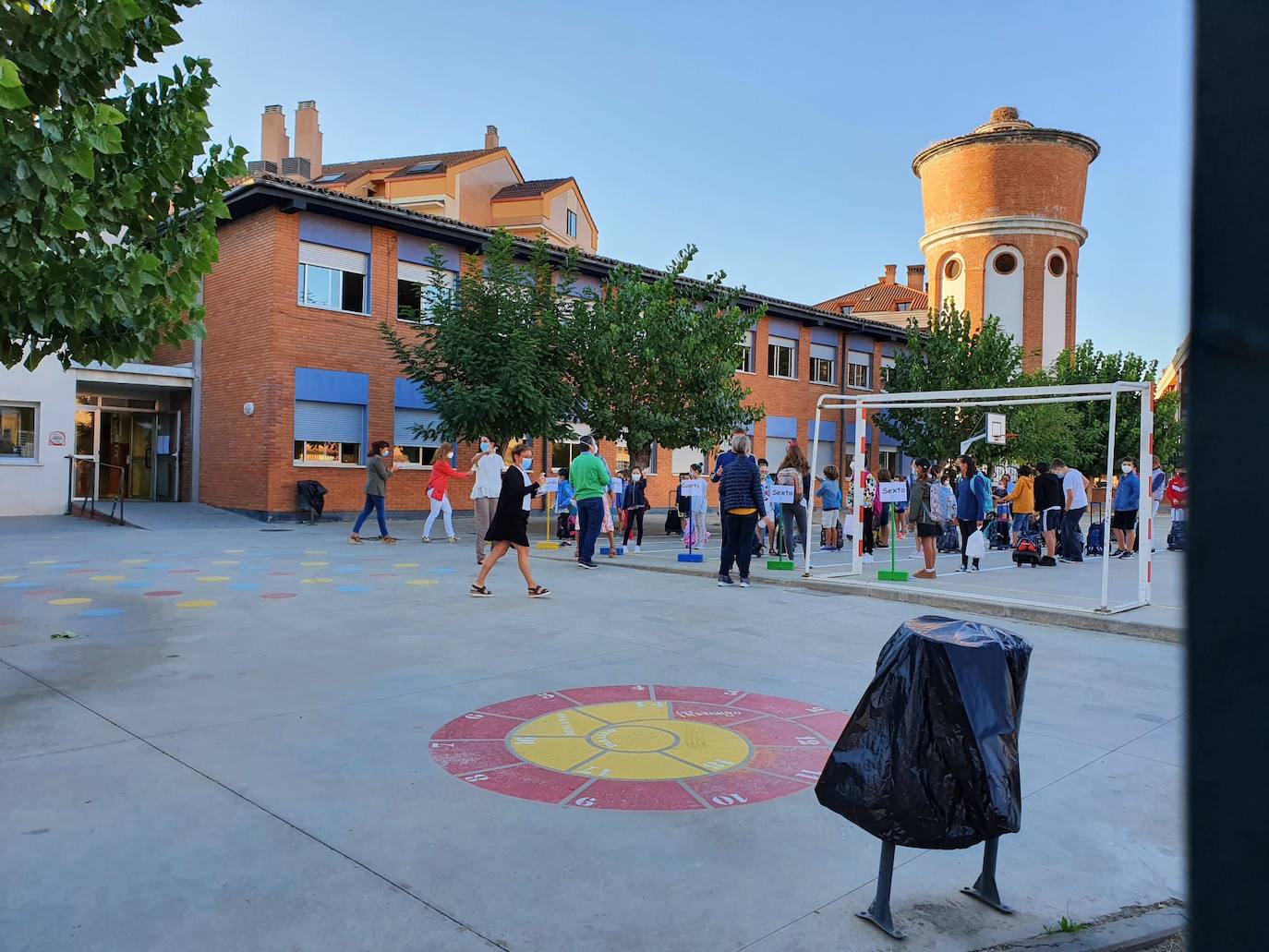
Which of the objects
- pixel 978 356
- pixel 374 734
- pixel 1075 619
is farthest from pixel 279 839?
pixel 978 356

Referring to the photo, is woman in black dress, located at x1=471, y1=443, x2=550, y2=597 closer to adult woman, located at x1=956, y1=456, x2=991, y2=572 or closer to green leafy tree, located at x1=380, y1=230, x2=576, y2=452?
adult woman, located at x1=956, y1=456, x2=991, y2=572

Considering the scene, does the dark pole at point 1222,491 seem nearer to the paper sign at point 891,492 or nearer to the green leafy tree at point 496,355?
the paper sign at point 891,492

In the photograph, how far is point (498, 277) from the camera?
67.7 feet

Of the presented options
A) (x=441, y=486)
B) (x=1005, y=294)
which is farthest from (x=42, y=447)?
(x=1005, y=294)

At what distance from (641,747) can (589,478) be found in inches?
344

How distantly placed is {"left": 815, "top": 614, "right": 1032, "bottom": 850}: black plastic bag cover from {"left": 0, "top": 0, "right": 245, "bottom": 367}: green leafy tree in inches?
189

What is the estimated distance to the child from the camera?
18.2 m

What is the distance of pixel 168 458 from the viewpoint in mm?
24641

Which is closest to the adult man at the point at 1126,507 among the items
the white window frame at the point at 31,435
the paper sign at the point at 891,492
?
the paper sign at the point at 891,492

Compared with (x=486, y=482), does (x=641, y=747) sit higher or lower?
lower

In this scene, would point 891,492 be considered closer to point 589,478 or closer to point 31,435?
point 589,478

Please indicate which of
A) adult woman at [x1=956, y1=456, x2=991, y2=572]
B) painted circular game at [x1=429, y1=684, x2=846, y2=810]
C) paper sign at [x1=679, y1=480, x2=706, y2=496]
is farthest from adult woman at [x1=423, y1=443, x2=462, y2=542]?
painted circular game at [x1=429, y1=684, x2=846, y2=810]

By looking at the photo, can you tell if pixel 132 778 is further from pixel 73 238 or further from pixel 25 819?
pixel 73 238

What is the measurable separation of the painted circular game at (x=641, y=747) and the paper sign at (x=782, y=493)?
8.00m
